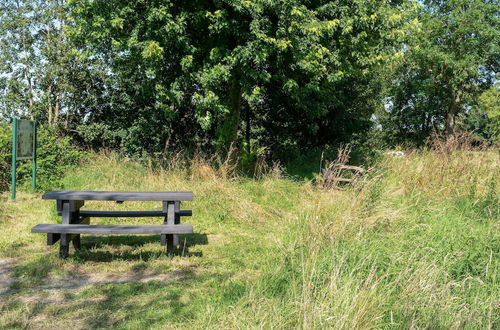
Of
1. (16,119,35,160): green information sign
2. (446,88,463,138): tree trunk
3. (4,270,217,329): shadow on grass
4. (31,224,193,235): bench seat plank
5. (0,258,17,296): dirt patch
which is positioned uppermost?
(446,88,463,138): tree trunk

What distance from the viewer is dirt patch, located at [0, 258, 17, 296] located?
438 centimetres

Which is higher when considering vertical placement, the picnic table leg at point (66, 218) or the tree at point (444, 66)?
the tree at point (444, 66)

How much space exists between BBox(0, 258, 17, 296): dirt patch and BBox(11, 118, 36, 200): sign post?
12.9 feet

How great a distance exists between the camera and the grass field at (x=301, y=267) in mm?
3059

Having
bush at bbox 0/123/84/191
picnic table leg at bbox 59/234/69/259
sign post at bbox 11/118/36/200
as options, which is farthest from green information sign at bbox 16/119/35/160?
picnic table leg at bbox 59/234/69/259

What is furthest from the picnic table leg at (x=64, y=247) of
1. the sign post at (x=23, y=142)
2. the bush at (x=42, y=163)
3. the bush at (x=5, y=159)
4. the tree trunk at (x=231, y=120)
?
the tree trunk at (x=231, y=120)

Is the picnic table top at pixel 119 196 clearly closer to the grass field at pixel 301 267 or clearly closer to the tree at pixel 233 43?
the grass field at pixel 301 267

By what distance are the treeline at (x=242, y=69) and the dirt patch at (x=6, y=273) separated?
507cm

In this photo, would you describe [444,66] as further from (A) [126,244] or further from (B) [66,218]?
(B) [66,218]

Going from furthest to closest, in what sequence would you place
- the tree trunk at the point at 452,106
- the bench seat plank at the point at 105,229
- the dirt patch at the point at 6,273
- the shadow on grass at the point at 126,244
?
the tree trunk at the point at 452,106, the shadow on grass at the point at 126,244, the bench seat plank at the point at 105,229, the dirt patch at the point at 6,273

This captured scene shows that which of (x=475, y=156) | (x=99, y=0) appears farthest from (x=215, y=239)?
(x=99, y=0)

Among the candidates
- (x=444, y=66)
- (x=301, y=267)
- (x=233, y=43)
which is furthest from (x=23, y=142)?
(x=444, y=66)

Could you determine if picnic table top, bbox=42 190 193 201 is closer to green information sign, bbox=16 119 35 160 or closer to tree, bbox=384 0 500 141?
green information sign, bbox=16 119 35 160

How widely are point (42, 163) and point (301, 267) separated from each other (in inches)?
352
